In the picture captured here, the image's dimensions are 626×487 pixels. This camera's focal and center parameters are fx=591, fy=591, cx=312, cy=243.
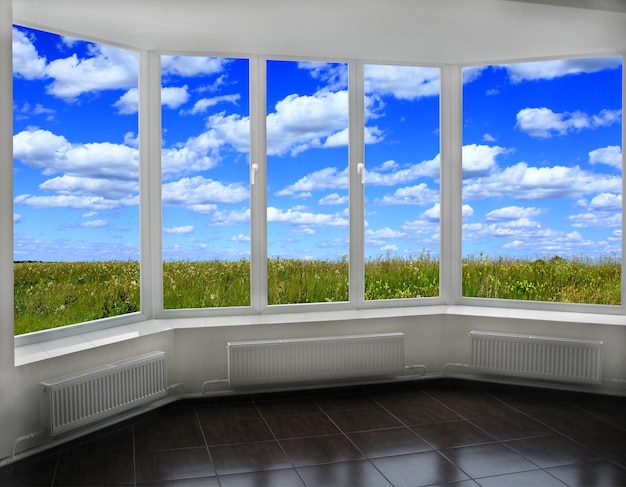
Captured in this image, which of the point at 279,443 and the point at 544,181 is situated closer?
the point at 279,443

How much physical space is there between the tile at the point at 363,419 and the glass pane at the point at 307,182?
1128 millimetres

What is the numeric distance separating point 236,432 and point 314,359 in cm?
95

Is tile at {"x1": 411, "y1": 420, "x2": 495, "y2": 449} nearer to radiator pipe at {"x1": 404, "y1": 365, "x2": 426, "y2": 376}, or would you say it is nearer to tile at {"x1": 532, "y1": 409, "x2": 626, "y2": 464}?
tile at {"x1": 532, "y1": 409, "x2": 626, "y2": 464}

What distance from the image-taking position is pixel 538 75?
5.00m

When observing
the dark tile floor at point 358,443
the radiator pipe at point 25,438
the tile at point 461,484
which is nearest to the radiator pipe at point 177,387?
the dark tile floor at point 358,443

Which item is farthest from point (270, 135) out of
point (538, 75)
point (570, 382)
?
point (570, 382)

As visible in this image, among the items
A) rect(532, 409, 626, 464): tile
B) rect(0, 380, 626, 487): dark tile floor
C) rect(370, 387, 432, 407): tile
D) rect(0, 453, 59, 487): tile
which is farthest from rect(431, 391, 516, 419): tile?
rect(0, 453, 59, 487): tile

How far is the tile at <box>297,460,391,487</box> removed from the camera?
3125 millimetres

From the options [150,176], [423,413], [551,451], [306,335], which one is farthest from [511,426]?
[150,176]

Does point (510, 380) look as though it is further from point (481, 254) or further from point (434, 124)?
point (434, 124)

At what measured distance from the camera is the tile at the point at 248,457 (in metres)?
3.31

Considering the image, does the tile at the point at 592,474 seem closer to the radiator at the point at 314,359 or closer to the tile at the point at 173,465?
the radiator at the point at 314,359

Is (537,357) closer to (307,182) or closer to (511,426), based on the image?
(511,426)

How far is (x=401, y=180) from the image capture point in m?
5.15
